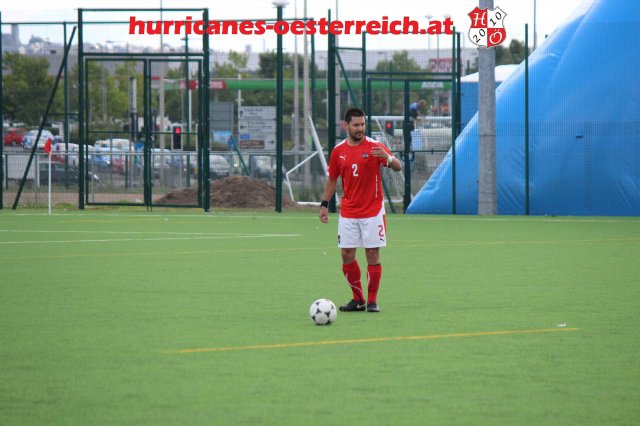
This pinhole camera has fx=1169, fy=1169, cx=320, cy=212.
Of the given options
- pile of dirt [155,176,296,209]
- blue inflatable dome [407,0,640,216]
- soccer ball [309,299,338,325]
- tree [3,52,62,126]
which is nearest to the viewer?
soccer ball [309,299,338,325]

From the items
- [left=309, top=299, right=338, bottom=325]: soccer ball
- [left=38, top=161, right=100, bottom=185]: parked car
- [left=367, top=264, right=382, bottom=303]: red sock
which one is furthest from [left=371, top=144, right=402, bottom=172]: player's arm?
[left=38, top=161, right=100, bottom=185]: parked car

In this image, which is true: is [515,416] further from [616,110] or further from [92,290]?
[616,110]

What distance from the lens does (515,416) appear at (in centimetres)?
674

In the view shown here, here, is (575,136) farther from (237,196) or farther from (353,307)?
(353,307)

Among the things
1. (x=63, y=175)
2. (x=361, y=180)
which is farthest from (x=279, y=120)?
(x=361, y=180)

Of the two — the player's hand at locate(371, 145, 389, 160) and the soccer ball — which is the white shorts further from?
the soccer ball

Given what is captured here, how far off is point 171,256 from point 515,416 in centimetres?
1135

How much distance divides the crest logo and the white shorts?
60.2ft

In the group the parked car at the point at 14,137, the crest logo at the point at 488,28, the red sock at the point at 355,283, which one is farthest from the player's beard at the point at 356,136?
the parked car at the point at 14,137

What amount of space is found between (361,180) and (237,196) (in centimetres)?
2125

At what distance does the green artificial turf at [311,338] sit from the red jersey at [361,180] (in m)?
1.01

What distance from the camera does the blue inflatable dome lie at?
2856 cm

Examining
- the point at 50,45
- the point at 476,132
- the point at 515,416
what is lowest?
the point at 515,416

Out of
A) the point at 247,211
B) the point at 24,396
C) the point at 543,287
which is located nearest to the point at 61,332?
the point at 24,396
